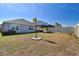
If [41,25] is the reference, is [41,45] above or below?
below

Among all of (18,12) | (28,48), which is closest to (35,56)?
(28,48)

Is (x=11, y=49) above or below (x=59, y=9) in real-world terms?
below

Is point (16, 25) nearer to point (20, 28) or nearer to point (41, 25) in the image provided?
point (20, 28)

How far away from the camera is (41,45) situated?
338 inches

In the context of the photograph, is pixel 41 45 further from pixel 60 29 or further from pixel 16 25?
pixel 16 25

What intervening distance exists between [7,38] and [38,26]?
54 centimetres

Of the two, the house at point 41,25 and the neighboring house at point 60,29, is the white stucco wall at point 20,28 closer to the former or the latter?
the house at point 41,25

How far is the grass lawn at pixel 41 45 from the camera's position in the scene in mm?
8547

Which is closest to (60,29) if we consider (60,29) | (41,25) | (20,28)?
(60,29)

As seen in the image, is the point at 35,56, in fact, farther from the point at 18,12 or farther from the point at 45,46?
the point at 18,12

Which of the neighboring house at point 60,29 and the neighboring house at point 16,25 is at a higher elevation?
the neighboring house at point 16,25

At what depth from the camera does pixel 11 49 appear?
8.56 meters

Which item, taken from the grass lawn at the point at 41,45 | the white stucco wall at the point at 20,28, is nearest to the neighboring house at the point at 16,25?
the white stucco wall at the point at 20,28

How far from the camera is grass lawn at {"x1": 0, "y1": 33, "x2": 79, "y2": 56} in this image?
8.55 m
